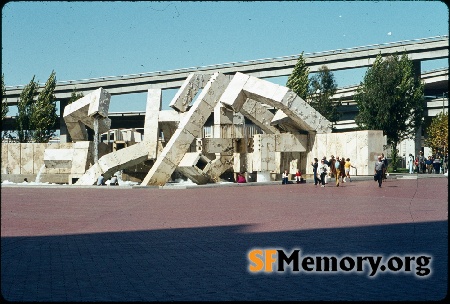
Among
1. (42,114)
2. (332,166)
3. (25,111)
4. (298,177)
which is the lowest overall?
(298,177)

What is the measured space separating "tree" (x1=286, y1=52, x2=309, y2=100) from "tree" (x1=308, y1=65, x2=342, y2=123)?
2.12m

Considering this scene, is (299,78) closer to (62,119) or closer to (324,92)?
(324,92)

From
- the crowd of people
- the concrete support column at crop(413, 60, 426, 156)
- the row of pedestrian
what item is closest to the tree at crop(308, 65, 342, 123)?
the concrete support column at crop(413, 60, 426, 156)

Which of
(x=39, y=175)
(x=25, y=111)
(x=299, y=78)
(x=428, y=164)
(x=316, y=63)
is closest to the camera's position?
(x=25, y=111)

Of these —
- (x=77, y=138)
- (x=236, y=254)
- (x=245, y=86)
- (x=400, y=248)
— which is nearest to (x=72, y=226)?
(x=236, y=254)

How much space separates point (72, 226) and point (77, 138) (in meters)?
25.8

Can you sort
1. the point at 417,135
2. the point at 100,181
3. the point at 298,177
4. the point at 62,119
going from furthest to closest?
the point at 62,119 → the point at 298,177 → the point at 100,181 → the point at 417,135

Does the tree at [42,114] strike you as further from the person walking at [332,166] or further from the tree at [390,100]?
the tree at [390,100]

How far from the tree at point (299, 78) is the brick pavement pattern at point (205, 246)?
33.9m

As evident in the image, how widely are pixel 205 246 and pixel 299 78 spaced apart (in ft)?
143

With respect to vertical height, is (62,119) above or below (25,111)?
above

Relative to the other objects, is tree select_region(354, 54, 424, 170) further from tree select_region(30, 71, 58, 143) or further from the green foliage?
tree select_region(30, 71, 58, 143)

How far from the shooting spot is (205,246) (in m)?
10.2

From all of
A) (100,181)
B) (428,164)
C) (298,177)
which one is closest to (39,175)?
(100,181)
